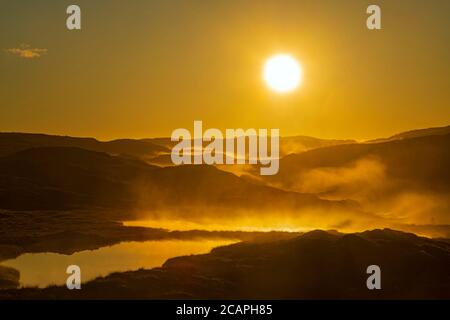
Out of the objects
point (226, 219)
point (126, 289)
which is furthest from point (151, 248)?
point (226, 219)

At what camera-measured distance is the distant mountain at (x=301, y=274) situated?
1444 inches

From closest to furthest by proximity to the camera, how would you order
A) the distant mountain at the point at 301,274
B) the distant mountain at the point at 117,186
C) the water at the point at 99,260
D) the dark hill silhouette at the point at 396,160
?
the distant mountain at the point at 301,274
the water at the point at 99,260
the distant mountain at the point at 117,186
the dark hill silhouette at the point at 396,160

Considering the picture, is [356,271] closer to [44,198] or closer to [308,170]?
[44,198]

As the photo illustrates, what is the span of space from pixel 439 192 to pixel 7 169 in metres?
74.2

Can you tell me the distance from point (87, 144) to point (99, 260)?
13475cm

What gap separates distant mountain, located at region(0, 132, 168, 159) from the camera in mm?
162250

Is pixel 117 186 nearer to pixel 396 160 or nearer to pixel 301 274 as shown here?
pixel 396 160

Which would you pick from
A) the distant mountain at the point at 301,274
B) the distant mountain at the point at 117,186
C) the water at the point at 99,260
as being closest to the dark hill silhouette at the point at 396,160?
the distant mountain at the point at 117,186

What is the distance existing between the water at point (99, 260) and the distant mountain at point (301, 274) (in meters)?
2.59

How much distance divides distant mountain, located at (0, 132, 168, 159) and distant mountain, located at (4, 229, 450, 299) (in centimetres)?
11842

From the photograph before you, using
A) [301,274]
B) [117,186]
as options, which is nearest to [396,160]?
[117,186]

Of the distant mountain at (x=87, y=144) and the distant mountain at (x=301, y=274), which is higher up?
the distant mountain at (x=87, y=144)

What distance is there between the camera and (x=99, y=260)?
47719 millimetres

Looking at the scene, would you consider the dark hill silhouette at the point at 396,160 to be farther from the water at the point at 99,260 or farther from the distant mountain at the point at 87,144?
the water at the point at 99,260
